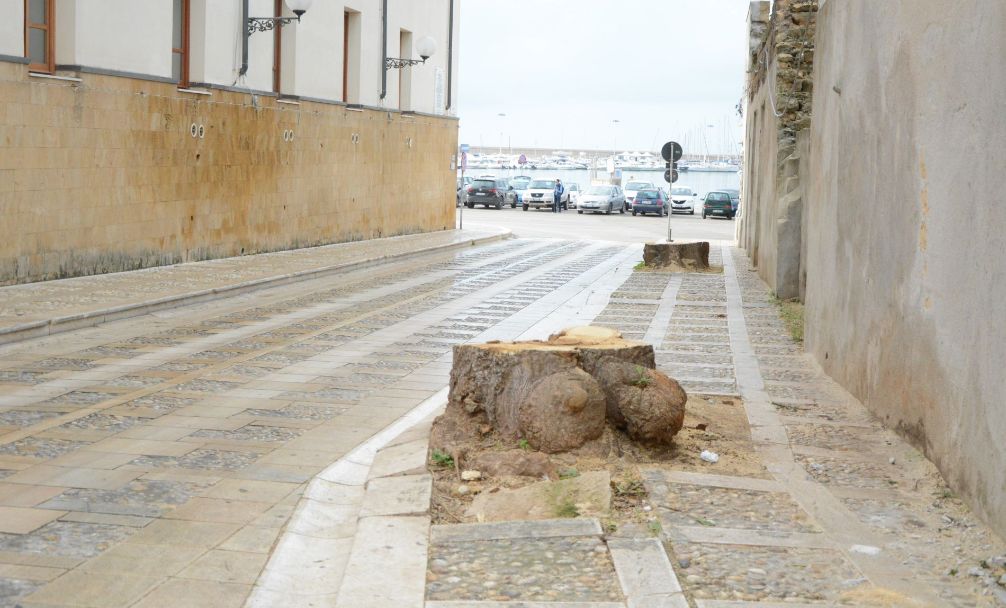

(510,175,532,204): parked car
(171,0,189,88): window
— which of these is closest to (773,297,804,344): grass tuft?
(171,0,189,88): window

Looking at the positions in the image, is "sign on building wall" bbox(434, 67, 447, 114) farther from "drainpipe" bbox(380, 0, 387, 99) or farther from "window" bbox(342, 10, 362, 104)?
"window" bbox(342, 10, 362, 104)

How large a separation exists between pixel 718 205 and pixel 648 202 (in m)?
3.07

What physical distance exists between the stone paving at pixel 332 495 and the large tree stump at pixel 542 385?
1.75 ft

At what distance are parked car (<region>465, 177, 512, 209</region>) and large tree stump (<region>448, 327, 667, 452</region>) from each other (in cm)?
4697

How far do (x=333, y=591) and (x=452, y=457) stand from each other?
5.52 feet

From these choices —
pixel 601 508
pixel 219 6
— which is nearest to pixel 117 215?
pixel 219 6

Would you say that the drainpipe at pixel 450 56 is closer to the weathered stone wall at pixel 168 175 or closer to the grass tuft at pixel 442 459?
the weathered stone wall at pixel 168 175

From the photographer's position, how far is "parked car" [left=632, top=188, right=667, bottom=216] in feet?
174

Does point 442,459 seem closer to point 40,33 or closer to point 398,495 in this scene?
point 398,495

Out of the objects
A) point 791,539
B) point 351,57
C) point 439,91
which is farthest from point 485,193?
point 791,539

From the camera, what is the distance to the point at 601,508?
18.0 feet

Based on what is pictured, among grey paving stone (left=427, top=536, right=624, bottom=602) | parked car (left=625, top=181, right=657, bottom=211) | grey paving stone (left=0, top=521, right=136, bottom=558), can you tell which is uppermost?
parked car (left=625, top=181, right=657, bottom=211)

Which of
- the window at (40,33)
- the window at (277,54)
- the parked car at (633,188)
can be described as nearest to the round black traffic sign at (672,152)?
the window at (277,54)

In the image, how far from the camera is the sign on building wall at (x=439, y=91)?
33.7m
